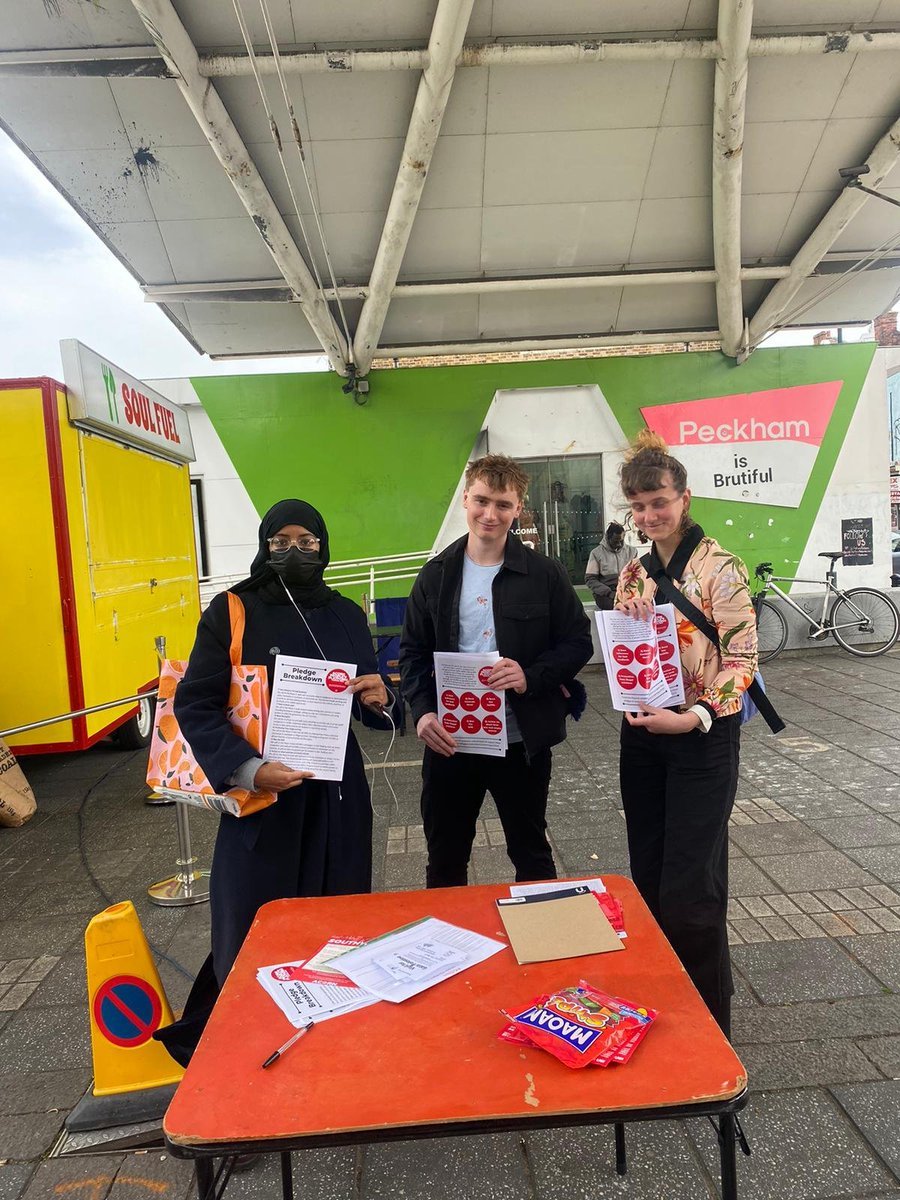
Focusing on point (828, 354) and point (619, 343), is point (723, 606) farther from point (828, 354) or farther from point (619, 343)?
point (828, 354)

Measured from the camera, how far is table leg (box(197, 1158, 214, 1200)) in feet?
4.36

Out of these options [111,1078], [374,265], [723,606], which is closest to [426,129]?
[374,265]

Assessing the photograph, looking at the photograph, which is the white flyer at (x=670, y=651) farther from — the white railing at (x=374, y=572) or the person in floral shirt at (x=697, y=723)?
the white railing at (x=374, y=572)

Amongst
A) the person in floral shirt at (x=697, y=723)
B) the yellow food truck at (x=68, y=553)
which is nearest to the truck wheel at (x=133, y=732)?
the yellow food truck at (x=68, y=553)

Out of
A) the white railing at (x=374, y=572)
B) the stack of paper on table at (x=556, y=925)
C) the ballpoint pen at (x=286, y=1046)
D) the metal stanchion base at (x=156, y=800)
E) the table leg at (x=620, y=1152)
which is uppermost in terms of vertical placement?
the white railing at (x=374, y=572)

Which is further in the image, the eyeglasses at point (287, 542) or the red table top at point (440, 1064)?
the eyeglasses at point (287, 542)

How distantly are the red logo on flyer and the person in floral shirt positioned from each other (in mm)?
893

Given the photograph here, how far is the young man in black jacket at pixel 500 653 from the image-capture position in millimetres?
2713

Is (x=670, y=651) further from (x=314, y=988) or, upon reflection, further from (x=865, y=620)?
(x=865, y=620)

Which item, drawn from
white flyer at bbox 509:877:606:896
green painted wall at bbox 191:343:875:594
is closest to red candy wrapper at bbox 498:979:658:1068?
white flyer at bbox 509:877:606:896

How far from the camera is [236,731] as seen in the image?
88.7 inches

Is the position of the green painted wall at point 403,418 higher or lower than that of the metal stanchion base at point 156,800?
higher

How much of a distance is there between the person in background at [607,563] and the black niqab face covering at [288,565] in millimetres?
6677

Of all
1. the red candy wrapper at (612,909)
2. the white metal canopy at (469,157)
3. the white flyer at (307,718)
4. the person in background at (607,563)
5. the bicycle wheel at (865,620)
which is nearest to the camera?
the red candy wrapper at (612,909)
